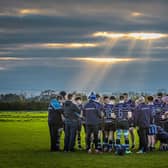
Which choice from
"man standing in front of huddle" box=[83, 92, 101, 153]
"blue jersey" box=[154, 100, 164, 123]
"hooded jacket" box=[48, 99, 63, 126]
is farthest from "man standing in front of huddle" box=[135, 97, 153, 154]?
"hooded jacket" box=[48, 99, 63, 126]

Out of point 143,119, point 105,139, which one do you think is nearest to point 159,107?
point 143,119

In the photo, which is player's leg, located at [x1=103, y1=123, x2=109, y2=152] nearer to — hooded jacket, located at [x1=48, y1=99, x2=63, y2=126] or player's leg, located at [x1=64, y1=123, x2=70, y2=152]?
player's leg, located at [x1=64, y1=123, x2=70, y2=152]

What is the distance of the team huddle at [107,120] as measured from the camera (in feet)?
85.1

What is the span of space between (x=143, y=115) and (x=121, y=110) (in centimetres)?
128

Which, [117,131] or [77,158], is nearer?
[77,158]

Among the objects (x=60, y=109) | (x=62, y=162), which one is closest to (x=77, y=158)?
(x=62, y=162)

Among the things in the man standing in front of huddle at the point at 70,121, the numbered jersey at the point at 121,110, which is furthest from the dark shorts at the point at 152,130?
the man standing in front of huddle at the point at 70,121

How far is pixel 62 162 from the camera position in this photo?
74.4 ft

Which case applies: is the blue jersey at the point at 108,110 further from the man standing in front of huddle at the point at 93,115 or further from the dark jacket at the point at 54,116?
the dark jacket at the point at 54,116

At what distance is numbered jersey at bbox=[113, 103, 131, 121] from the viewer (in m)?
25.9

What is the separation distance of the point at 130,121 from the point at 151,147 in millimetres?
1890

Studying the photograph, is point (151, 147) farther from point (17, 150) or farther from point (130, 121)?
point (17, 150)

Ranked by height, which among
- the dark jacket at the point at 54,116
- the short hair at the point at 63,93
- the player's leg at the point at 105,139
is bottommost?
the player's leg at the point at 105,139

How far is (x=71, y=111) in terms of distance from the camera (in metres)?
26.8
